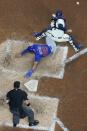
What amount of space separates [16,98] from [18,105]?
220mm

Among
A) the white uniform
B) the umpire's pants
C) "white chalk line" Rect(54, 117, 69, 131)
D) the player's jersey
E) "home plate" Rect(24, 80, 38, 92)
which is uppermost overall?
the white uniform

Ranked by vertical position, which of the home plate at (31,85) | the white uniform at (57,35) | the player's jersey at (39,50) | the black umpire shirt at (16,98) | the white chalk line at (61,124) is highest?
the white uniform at (57,35)

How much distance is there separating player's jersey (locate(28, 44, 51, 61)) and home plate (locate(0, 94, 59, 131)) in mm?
1480

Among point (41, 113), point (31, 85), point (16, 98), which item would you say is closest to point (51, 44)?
point (31, 85)

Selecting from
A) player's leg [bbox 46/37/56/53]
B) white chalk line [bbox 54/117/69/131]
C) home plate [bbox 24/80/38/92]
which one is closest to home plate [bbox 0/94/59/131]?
white chalk line [bbox 54/117/69/131]

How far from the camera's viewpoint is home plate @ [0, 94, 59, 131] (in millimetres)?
17219

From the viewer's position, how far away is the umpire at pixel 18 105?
1705 centimetres

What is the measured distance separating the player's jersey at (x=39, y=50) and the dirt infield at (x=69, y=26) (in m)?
0.63

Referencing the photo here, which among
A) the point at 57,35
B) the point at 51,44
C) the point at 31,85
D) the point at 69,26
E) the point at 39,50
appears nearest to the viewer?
the point at 31,85

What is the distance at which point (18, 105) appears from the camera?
56.0ft

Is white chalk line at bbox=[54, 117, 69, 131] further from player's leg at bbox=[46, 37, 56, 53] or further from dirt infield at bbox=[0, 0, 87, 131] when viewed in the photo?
player's leg at bbox=[46, 37, 56, 53]

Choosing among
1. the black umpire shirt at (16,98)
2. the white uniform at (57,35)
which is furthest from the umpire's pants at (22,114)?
the white uniform at (57,35)

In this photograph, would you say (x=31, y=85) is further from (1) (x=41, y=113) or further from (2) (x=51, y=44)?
(2) (x=51, y=44)

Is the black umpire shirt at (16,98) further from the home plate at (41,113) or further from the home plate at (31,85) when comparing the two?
the home plate at (31,85)
